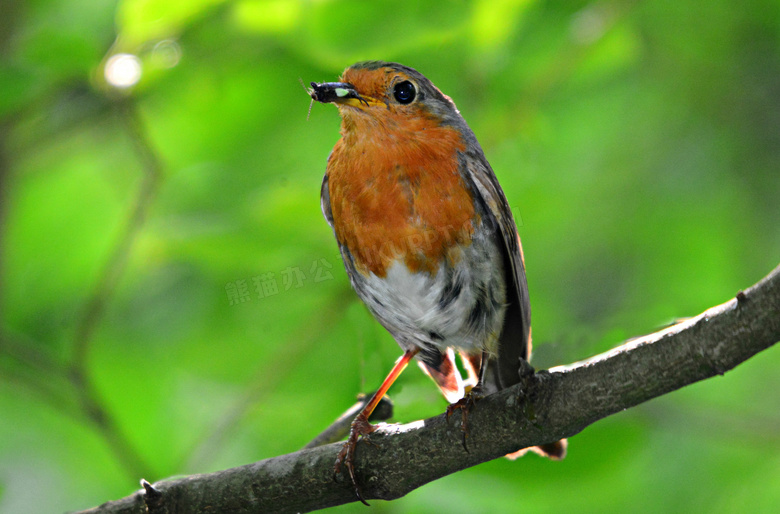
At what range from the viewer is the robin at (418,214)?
12.2ft

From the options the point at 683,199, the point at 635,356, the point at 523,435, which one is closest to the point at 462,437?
the point at 523,435

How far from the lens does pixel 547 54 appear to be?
4.36 m

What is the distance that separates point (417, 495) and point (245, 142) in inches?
99.3

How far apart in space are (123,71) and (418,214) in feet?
5.46

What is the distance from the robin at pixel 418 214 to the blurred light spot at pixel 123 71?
0.91 meters

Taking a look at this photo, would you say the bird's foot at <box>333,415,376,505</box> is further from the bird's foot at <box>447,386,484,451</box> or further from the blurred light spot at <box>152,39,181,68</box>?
the blurred light spot at <box>152,39,181,68</box>

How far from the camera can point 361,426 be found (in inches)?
135

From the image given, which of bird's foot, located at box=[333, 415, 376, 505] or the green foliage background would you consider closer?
bird's foot, located at box=[333, 415, 376, 505]

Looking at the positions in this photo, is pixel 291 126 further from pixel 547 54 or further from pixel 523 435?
pixel 523 435

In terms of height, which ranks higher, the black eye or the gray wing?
the black eye

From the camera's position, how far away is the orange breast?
12.1ft

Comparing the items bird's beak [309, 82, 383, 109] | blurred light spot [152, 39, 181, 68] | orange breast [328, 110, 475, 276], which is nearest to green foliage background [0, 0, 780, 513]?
blurred light spot [152, 39, 181, 68]

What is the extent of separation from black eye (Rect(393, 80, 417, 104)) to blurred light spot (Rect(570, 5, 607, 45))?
1.03 meters

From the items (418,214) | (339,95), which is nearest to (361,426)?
(418,214)
